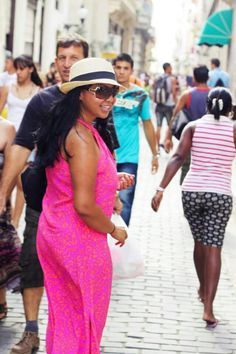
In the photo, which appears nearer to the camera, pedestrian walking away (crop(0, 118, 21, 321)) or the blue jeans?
pedestrian walking away (crop(0, 118, 21, 321))

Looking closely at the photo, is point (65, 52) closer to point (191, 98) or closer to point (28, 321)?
point (28, 321)

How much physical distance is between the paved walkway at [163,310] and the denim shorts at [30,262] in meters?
0.42

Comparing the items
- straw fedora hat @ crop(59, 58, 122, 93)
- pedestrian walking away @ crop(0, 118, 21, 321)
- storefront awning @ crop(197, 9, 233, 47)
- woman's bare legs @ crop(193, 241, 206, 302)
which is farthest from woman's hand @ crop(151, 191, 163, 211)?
storefront awning @ crop(197, 9, 233, 47)

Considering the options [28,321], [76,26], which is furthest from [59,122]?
[76,26]

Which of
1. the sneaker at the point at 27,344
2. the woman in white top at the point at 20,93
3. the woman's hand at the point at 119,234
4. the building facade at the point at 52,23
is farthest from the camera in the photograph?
the building facade at the point at 52,23

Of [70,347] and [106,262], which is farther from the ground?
[106,262]

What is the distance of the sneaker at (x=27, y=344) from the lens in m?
4.98

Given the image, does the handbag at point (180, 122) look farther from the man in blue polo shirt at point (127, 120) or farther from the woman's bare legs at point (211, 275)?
the woman's bare legs at point (211, 275)

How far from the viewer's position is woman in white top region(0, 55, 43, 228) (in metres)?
8.74

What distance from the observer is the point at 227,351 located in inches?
210

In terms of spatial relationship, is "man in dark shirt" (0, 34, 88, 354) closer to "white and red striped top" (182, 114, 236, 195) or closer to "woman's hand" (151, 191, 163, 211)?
"white and red striped top" (182, 114, 236, 195)

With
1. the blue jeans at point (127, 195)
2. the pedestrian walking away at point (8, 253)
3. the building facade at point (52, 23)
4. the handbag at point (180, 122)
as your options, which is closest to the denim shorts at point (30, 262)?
the pedestrian walking away at point (8, 253)

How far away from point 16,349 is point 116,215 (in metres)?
1.07

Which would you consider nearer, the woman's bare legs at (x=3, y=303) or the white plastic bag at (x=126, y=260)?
the white plastic bag at (x=126, y=260)
